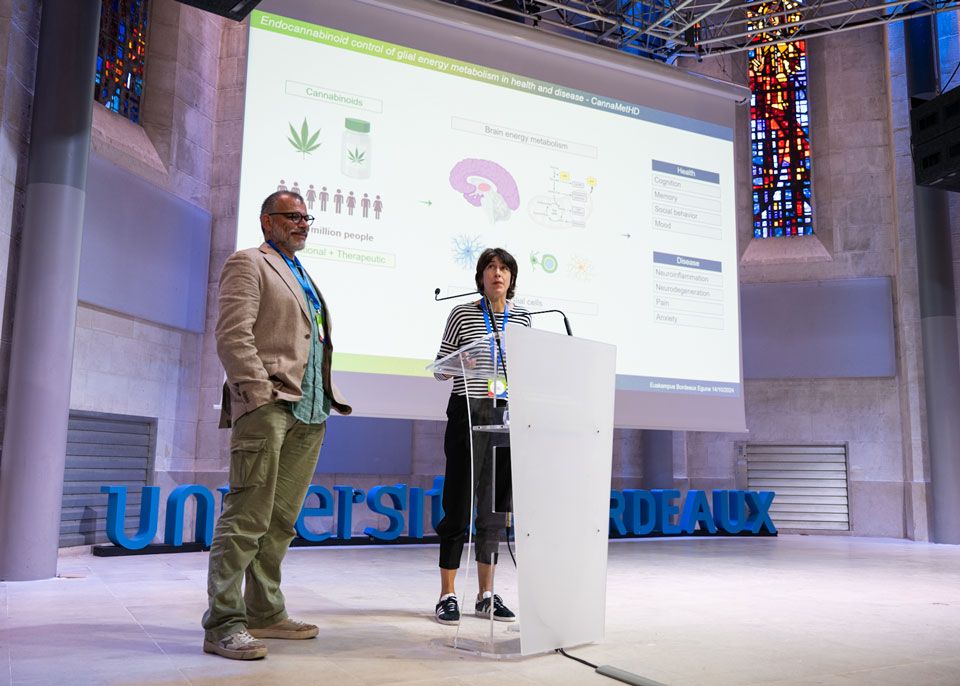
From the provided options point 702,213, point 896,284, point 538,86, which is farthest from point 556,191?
point 896,284

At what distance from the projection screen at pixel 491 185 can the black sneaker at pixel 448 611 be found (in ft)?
7.60

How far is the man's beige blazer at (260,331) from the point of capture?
2562 millimetres

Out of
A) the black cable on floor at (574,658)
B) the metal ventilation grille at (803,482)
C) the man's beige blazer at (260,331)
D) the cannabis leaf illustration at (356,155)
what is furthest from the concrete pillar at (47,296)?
the metal ventilation grille at (803,482)

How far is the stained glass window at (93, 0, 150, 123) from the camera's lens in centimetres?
704

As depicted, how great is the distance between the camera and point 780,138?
33.9ft

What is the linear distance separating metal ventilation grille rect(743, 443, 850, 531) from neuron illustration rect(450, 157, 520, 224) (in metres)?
5.23

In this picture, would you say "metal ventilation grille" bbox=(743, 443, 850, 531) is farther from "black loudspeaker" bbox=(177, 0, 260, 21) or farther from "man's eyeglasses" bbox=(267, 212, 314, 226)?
"man's eyeglasses" bbox=(267, 212, 314, 226)

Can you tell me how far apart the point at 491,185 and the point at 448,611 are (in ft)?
11.8

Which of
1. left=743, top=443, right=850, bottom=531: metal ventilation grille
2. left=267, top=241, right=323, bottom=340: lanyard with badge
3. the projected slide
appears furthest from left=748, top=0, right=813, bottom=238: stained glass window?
left=267, top=241, right=323, bottom=340: lanyard with badge

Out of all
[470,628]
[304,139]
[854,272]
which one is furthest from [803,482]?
[470,628]

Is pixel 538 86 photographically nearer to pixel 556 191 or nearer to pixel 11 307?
pixel 556 191

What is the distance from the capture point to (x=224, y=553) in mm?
2570

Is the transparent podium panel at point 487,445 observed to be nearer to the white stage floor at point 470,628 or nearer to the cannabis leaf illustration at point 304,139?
the white stage floor at point 470,628

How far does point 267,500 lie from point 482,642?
833 millimetres
